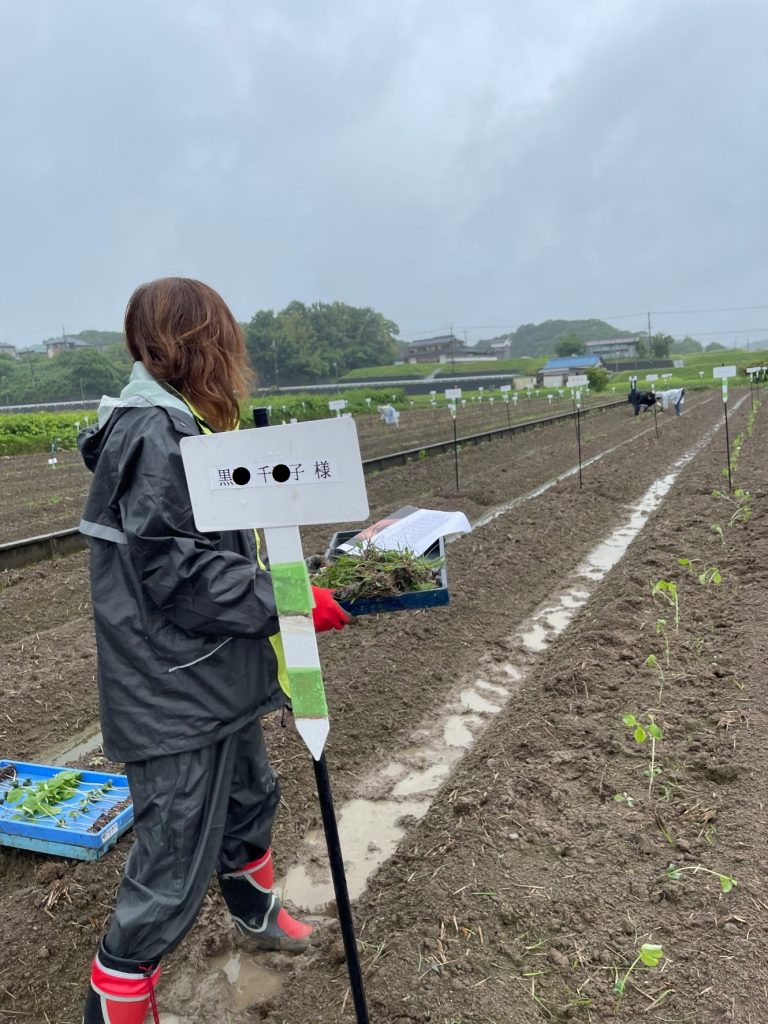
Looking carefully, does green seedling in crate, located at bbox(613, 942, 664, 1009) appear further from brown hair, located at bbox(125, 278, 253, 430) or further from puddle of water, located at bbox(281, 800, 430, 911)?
brown hair, located at bbox(125, 278, 253, 430)

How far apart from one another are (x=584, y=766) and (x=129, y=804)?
1.81m

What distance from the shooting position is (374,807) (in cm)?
322

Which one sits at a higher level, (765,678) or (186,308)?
(186,308)

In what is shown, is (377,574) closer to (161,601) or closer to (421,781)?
(161,601)

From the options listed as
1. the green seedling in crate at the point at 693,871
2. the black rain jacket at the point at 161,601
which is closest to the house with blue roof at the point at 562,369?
the green seedling in crate at the point at 693,871

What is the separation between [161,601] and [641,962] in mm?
1576

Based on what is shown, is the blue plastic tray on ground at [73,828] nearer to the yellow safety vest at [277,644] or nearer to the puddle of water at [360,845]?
the puddle of water at [360,845]

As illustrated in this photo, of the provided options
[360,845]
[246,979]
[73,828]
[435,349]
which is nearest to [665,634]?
[360,845]

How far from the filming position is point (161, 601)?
5.31ft

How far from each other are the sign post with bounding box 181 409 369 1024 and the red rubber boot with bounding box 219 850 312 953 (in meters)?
0.77

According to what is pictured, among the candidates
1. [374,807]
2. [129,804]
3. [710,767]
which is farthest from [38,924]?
[710,767]

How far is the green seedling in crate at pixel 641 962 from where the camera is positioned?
71.6 inches

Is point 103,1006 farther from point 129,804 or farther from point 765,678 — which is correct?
point 765,678

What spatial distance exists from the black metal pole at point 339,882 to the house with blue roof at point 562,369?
5953 cm
